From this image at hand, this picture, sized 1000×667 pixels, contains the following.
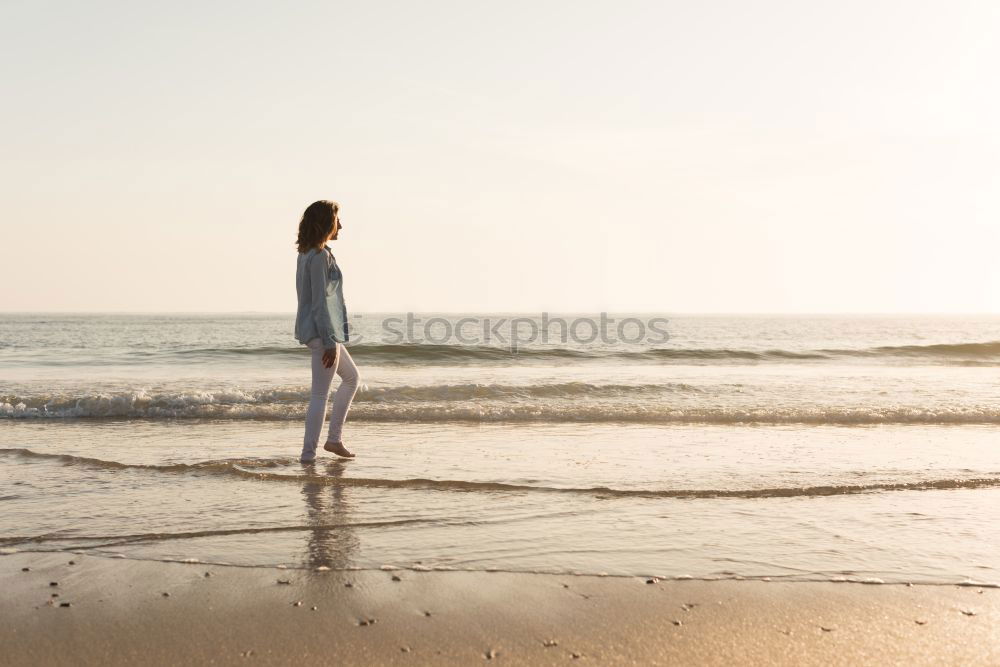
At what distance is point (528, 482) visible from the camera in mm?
5504

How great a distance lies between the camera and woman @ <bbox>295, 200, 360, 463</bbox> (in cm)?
624

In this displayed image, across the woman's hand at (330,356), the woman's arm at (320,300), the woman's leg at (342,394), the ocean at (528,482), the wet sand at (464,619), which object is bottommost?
the ocean at (528,482)

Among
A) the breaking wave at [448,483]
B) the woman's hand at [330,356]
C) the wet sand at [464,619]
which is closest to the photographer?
the wet sand at [464,619]

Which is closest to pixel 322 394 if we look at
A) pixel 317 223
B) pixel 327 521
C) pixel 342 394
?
pixel 342 394

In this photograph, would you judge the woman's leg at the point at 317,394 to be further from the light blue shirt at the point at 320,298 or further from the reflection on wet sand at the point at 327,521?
the reflection on wet sand at the point at 327,521

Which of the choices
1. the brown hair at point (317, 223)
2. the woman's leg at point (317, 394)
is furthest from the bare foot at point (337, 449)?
the brown hair at point (317, 223)

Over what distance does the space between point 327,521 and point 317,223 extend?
2760 mm

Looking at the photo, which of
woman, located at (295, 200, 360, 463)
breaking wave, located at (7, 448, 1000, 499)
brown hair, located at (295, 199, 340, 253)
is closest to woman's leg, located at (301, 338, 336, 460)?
woman, located at (295, 200, 360, 463)

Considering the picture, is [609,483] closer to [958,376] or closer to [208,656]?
[208,656]

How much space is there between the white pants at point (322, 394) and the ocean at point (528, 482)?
0.22m

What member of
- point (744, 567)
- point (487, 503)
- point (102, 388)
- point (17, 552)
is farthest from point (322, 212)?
point (102, 388)

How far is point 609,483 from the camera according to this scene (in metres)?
5.47

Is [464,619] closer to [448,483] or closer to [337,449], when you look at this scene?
[448,483]

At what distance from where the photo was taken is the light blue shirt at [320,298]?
245 inches
